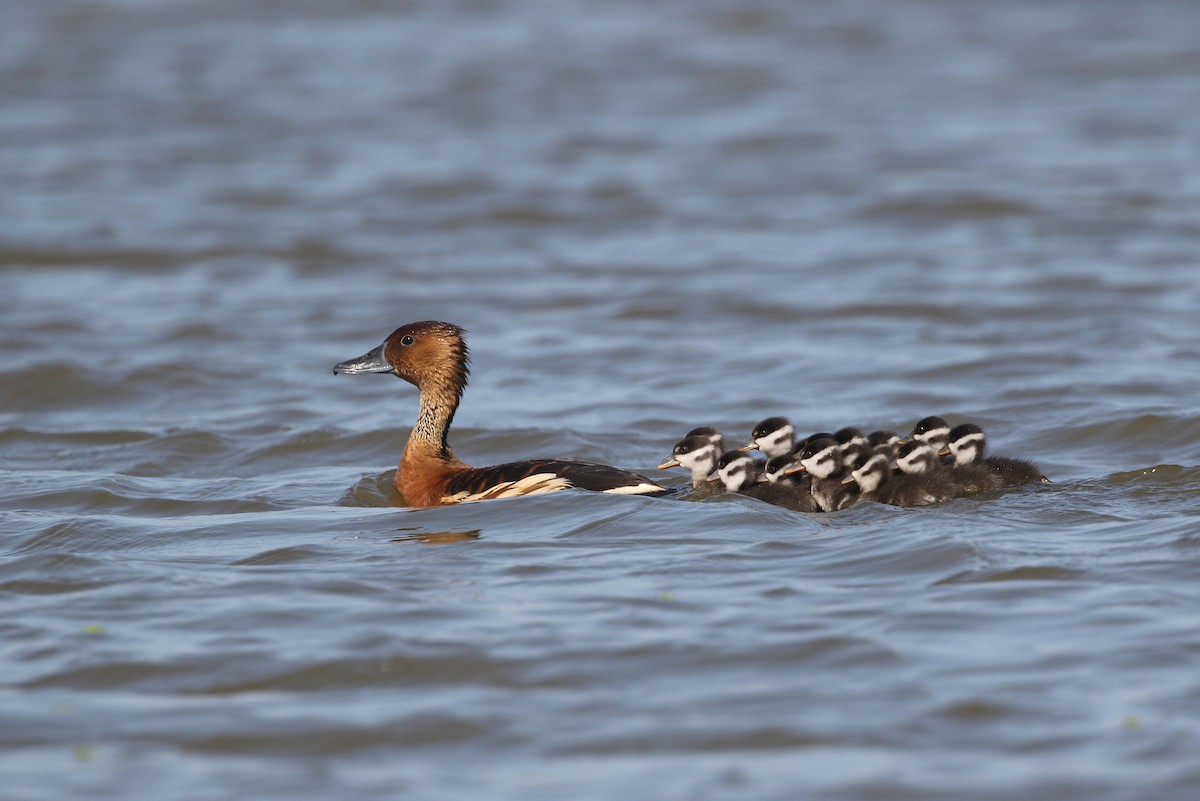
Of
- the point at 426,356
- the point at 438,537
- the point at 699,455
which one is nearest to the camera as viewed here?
the point at 438,537

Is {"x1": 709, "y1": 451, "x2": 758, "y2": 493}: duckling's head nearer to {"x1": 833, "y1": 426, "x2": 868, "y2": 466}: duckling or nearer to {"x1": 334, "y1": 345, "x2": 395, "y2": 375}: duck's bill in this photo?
{"x1": 833, "y1": 426, "x2": 868, "y2": 466}: duckling

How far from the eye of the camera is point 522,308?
51.3ft

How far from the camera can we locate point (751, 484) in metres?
9.08

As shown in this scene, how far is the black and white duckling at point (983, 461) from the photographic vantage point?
887 cm

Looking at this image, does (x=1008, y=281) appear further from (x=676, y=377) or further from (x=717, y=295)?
(x=676, y=377)

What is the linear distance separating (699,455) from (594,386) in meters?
3.94

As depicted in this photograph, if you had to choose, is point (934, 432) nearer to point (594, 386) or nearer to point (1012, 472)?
point (1012, 472)

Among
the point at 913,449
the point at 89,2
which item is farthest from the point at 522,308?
the point at 89,2

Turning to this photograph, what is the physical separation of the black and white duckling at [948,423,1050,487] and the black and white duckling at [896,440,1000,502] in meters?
0.05

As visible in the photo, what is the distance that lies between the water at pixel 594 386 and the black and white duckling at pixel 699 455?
27 centimetres

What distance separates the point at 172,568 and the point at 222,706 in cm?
187

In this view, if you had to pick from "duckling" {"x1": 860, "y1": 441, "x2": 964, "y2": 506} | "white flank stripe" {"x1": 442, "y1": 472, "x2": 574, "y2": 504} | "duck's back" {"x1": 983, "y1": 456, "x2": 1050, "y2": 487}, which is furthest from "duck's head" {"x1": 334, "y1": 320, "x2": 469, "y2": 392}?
"duck's back" {"x1": 983, "y1": 456, "x2": 1050, "y2": 487}

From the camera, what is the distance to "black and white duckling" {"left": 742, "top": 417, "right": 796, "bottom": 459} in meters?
9.39

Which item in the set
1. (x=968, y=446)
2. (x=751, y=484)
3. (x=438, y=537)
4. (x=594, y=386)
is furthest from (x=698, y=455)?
(x=594, y=386)
